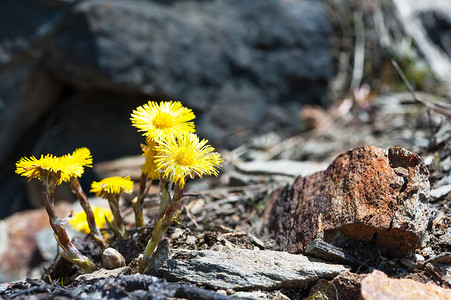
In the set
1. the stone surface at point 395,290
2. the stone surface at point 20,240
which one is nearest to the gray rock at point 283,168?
the stone surface at point 395,290

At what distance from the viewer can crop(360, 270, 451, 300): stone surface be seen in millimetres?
1525

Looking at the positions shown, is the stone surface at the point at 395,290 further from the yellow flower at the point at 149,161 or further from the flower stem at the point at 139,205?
the flower stem at the point at 139,205

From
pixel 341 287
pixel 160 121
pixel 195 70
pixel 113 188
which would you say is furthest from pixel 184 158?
pixel 195 70

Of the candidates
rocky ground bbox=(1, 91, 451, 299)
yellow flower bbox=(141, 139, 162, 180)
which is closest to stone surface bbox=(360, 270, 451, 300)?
rocky ground bbox=(1, 91, 451, 299)

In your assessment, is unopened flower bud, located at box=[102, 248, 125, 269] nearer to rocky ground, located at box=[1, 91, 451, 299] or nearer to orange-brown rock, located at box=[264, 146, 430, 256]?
rocky ground, located at box=[1, 91, 451, 299]

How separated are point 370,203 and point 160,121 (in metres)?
1.02

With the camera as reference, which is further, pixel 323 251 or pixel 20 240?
pixel 20 240

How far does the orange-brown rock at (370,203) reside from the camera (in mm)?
1842

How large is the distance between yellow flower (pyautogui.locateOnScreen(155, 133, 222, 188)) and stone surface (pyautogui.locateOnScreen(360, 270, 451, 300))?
2.42 feet

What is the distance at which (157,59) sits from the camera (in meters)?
4.78

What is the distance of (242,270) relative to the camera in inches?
71.7

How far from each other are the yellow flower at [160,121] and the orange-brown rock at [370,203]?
756mm

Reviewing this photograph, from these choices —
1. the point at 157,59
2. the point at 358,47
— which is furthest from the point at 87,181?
the point at 358,47

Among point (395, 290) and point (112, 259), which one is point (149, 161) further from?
point (395, 290)
